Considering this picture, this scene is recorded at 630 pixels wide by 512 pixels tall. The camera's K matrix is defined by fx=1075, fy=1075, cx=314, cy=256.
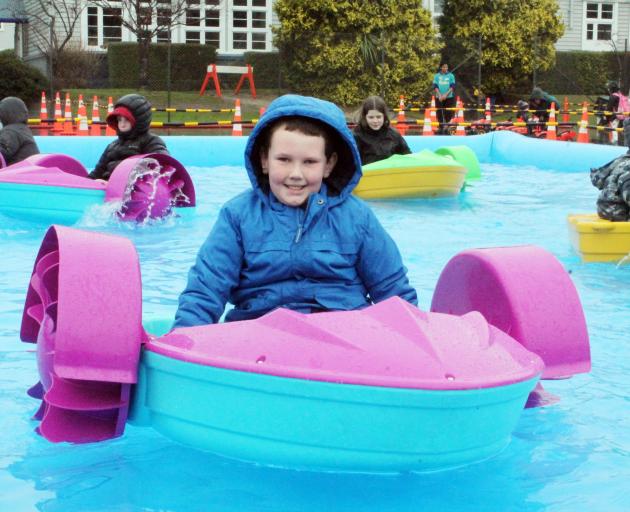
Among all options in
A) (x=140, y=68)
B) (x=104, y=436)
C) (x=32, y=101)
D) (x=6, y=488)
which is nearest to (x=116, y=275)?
(x=104, y=436)

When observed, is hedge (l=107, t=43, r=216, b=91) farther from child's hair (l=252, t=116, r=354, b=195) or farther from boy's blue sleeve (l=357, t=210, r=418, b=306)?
boy's blue sleeve (l=357, t=210, r=418, b=306)

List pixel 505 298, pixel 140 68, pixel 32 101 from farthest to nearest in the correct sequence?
1. pixel 140 68
2. pixel 32 101
3. pixel 505 298

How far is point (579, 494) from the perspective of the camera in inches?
119

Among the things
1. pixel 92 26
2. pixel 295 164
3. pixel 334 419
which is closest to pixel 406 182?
pixel 295 164

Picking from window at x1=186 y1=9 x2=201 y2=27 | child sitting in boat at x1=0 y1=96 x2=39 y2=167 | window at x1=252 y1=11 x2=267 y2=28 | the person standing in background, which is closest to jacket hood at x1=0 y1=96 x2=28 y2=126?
child sitting in boat at x1=0 y1=96 x2=39 y2=167

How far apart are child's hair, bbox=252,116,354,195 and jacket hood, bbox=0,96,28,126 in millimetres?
6008

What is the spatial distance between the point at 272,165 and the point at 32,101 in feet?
69.6

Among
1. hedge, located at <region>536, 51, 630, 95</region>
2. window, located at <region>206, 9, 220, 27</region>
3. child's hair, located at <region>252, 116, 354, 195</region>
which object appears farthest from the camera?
window, located at <region>206, 9, 220, 27</region>

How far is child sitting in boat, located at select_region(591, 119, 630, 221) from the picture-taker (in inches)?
256

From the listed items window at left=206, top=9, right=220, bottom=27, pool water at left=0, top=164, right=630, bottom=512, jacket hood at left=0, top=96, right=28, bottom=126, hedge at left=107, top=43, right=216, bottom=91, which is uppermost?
window at left=206, top=9, right=220, bottom=27

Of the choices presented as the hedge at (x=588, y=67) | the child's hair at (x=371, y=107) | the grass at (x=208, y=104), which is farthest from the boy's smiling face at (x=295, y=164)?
the hedge at (x=588, y=67)

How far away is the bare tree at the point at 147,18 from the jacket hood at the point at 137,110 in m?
17.2

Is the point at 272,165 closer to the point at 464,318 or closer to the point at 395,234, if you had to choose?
the point at 464,318

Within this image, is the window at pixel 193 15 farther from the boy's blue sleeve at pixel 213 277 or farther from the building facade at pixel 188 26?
the boy's blue sleeve at pixel 213 277
